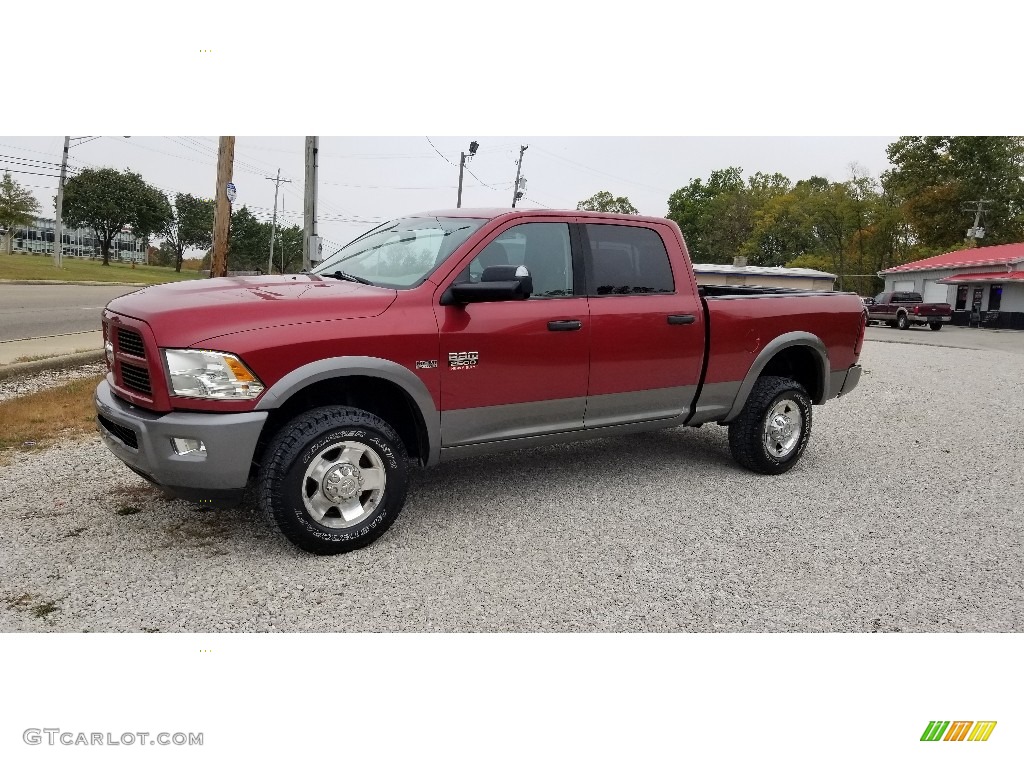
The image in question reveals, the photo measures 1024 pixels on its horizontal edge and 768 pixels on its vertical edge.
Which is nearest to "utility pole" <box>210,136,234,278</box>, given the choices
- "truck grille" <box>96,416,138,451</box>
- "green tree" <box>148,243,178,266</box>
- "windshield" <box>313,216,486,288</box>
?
"windshield" <box>313,216,486,288</box>

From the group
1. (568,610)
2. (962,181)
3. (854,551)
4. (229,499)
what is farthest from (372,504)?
(962,181)

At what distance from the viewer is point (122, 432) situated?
12.3 ft

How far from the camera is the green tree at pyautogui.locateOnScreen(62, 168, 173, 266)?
45.7 m

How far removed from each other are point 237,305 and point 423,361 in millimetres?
991

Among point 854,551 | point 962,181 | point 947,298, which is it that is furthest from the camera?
point 962,181

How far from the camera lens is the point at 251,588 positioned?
350 cm

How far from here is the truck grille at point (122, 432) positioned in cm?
364

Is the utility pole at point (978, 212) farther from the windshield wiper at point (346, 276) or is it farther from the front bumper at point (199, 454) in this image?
the front bumper at point (199, 454)

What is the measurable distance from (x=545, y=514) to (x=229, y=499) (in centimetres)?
192

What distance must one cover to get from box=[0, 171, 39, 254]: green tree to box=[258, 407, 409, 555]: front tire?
4237 centimetres

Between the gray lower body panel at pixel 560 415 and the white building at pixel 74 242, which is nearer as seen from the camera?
the gray lower body panel at pixel 560 415

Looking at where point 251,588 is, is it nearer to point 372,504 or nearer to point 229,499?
point 229,499

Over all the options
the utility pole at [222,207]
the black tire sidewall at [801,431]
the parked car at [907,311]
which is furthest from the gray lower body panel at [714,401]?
the parked car at [907,311]

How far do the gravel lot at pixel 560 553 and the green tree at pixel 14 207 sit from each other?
136 ft
